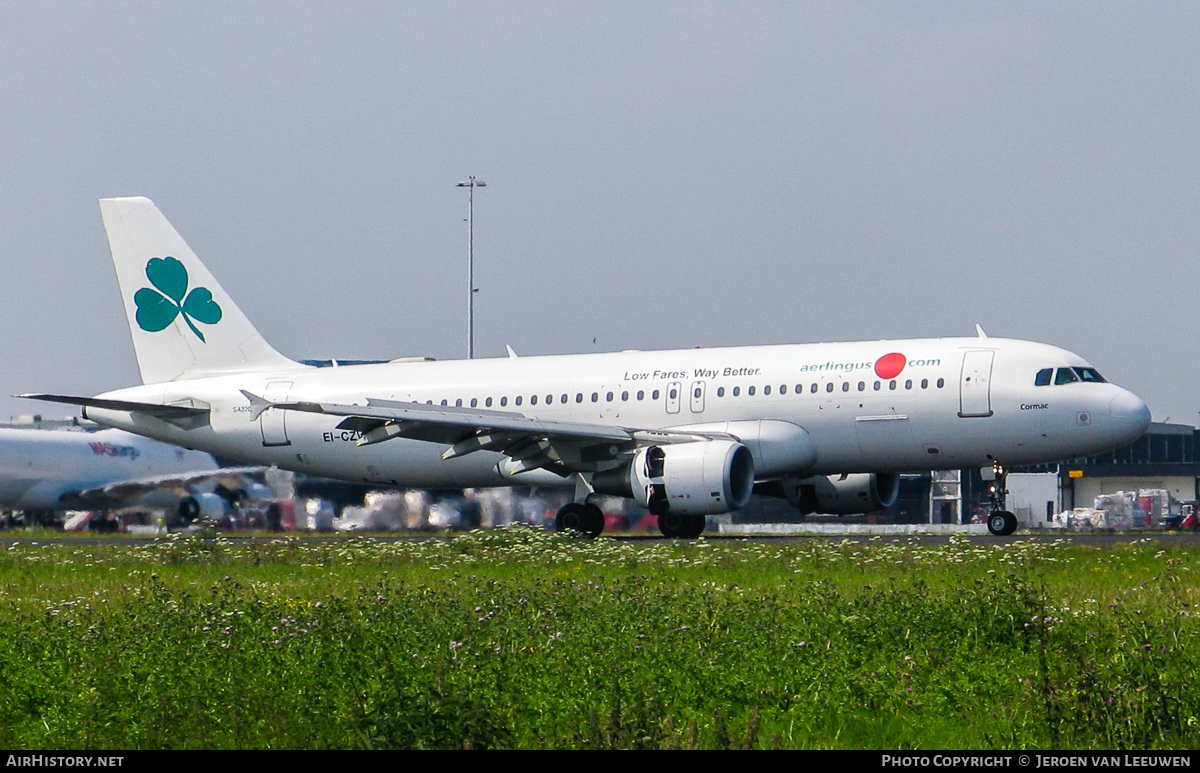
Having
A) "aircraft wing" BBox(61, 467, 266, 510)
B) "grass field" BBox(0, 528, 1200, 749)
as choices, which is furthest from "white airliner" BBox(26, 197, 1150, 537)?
A: "grass field" BBox(0, 528, 1200, 749)

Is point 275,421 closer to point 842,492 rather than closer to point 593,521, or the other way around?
point 593,521

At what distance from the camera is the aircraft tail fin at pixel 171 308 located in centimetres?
3566

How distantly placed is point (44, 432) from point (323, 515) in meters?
19.3

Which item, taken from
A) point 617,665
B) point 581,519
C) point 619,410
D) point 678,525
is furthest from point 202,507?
point 617,665

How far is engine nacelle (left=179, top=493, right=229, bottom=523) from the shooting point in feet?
132

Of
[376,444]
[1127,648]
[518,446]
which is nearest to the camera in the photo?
[1127,648]

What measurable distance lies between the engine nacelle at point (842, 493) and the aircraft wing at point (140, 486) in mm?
14973

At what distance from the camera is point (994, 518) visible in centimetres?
2877

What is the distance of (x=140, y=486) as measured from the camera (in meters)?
46.7

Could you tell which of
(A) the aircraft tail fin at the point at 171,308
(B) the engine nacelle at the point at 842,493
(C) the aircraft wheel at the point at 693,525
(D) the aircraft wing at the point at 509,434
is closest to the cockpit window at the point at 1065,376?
(B) the engine nacelle at the point at 842,493

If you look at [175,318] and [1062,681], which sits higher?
[175,318]

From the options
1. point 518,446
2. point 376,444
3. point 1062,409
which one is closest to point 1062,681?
point 1062,409

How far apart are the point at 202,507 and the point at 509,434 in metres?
15.0
